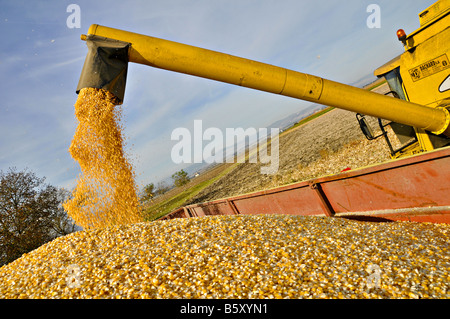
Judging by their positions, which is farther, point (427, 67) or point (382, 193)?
point (382, 193)

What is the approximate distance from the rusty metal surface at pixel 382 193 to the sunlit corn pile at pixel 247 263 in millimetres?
279

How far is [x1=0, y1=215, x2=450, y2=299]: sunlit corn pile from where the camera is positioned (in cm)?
291

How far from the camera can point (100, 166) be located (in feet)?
14.7

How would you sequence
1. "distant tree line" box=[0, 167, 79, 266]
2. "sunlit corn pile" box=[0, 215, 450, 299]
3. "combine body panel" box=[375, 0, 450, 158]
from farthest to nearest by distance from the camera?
"distant tree line" box=[0, 167, 79, 266] < "combine body panel" box=[375, 0, 450, 158] < "sunlit corn pile" box=[0, 215, 450, 299]

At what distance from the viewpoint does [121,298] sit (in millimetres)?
2951

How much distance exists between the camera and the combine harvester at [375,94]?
3316 mm

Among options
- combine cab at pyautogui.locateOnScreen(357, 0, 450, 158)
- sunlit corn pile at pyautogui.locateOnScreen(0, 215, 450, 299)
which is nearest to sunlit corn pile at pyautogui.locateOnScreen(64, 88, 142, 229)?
sunlit corn pile at pyautogui.locateOnScreen(0, 215, 450, 299)

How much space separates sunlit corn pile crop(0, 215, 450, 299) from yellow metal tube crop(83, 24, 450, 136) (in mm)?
1862

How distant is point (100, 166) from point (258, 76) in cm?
304

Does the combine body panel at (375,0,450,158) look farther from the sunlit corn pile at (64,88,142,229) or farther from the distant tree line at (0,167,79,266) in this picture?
the distant tree line at (0,167,79,266)

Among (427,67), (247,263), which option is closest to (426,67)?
(427,67)

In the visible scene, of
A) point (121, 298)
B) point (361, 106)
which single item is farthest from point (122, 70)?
point (361, 106)

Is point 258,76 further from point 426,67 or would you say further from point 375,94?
point 426,67

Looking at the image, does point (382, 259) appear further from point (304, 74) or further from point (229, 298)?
point (304, 74)
